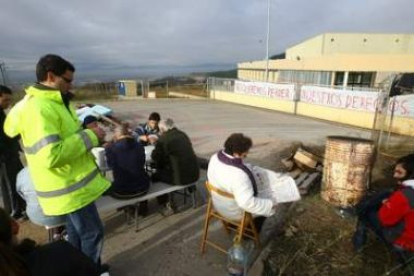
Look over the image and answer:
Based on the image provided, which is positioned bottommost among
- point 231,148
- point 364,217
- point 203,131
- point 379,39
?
point 203,131

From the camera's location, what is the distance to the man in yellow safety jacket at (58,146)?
6.97 ft

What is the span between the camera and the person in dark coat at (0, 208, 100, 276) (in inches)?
50.9

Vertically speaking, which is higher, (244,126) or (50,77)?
(50,77)

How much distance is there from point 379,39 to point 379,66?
67.7 feet

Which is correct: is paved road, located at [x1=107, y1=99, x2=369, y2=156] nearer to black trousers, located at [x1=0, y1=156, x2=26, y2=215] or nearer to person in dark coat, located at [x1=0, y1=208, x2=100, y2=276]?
black trousers, located at [x1=0, y1=156, x2=26, y2=215]

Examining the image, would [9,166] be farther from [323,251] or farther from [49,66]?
[323,251]

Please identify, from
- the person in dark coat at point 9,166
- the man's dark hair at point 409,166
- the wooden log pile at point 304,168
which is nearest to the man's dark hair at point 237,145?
the man's dark hair at point 409,166

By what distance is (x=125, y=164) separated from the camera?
365cm

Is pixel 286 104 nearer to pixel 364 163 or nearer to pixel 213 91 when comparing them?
pixel 213 91

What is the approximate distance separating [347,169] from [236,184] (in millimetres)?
2195

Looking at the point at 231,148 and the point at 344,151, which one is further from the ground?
the point at 231,148

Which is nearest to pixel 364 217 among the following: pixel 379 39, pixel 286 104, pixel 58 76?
pixel 58 76

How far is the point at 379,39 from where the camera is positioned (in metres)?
41.2

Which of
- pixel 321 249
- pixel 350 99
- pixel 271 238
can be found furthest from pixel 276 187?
pixel 350 99
